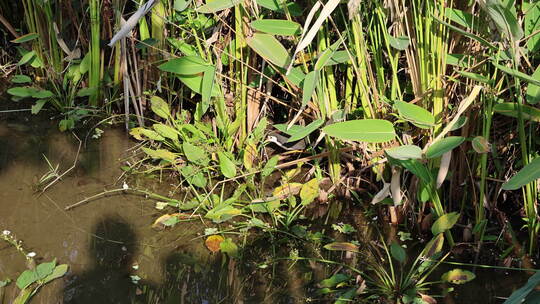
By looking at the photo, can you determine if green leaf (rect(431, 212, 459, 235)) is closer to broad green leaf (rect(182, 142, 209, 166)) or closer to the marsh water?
the marsh water

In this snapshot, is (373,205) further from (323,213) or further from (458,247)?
(458,247)

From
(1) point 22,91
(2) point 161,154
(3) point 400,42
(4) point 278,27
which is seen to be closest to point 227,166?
(2) point 161,154

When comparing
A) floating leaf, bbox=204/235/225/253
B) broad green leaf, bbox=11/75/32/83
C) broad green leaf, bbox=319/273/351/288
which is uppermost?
broad green leaf, bbox=11/75/32/83

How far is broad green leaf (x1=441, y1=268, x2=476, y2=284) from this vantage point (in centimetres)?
160

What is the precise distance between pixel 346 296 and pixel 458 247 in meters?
0.40

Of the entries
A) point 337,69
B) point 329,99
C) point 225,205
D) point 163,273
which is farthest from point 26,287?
point 337,69

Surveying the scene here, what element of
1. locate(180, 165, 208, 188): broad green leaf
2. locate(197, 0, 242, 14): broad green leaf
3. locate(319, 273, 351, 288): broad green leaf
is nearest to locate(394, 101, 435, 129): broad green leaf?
locate(319, 273, 351, 288): broad green leaf

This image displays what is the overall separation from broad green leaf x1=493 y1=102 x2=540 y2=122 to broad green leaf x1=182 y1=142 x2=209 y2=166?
2.88 ft

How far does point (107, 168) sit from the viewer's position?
2182 millimetres

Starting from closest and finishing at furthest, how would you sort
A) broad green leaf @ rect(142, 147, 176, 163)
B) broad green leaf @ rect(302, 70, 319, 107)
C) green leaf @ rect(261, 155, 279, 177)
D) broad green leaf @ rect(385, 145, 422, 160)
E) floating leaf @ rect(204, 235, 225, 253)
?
broad green leaf @ rect(385, 145, 422, 160) → broad green leaf @ rect(302, 70, 319, 107) → floating leaf @ rect(204, 235, 225, 253) → green leaf @ rect(261, 155, 279, 177) → broad green leaf @ rect(142, 147, 176, 163)

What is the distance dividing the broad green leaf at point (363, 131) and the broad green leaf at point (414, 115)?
5 cm

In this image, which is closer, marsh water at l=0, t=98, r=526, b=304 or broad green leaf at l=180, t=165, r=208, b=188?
marsh water at l=0, t=98, r=526, b=304

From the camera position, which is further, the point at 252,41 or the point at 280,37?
the point at 280,37

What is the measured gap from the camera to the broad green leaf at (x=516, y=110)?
1.56 metres
